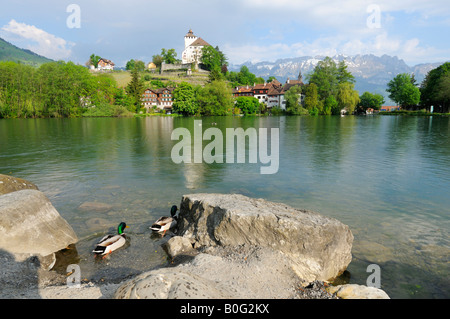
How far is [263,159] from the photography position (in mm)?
25766

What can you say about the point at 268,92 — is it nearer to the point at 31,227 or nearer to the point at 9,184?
the point at 9,184

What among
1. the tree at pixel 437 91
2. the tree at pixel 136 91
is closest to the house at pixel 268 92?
the tree at pixel 437 91

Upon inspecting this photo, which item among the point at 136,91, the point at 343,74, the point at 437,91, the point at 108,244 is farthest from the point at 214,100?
the point at 108,244

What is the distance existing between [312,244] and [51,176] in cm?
1837

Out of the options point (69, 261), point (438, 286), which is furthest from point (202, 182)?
point (438, 286)

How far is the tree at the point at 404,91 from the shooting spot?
4852 inches

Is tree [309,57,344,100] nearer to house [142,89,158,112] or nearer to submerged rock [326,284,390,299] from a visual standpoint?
house [142,89,158,112]

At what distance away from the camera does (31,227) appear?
349 inches

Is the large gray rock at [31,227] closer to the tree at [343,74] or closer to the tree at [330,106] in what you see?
the tree at [330,106]

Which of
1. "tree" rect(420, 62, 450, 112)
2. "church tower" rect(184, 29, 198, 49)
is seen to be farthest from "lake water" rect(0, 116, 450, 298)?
"church tower" rect(184, 29, 198, 49)

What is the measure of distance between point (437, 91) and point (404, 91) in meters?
22.3

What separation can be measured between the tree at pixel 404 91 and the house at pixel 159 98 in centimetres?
10692
